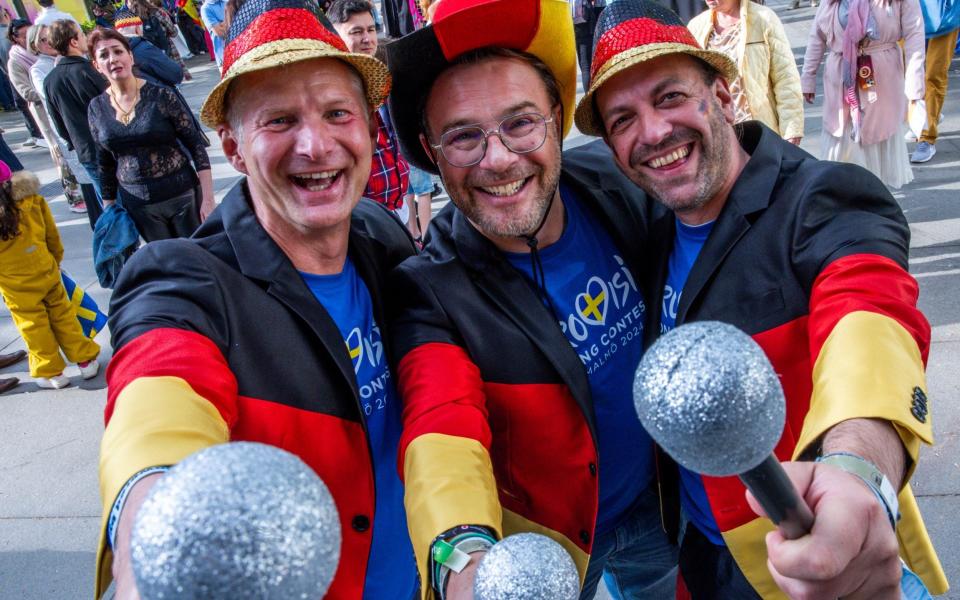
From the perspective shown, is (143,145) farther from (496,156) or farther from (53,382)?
(496,156)

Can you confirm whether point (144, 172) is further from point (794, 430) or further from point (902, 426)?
point (902, 426)

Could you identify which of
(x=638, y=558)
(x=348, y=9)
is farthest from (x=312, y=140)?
(x=348, y=9)

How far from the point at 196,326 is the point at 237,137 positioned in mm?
499

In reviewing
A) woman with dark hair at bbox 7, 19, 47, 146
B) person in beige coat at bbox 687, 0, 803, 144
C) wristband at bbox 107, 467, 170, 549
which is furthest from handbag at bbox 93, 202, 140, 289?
woman with dark hair at bbox 7, 19, 47, 146

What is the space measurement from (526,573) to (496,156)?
3.62ft

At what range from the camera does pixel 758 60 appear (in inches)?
148

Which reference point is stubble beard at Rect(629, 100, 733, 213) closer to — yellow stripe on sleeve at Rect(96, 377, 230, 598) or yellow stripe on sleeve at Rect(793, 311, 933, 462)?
yellow stripe on sleeve at Rect(793, 311, 933, 462)

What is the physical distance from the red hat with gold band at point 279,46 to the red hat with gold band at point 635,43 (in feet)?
1.77

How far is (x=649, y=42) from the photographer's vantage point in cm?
164

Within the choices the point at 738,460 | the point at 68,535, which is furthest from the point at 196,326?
the point at 68,535

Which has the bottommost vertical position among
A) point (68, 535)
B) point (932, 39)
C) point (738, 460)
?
point (68, 535)

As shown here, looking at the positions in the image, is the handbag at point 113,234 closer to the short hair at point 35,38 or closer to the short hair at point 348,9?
the short hair at point 348,9

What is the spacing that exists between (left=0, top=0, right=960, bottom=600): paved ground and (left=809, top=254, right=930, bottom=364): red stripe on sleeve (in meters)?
1.77

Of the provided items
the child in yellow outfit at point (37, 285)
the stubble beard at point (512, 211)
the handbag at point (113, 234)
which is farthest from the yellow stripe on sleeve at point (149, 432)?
the child in yellow outfit at point (37, 285)
